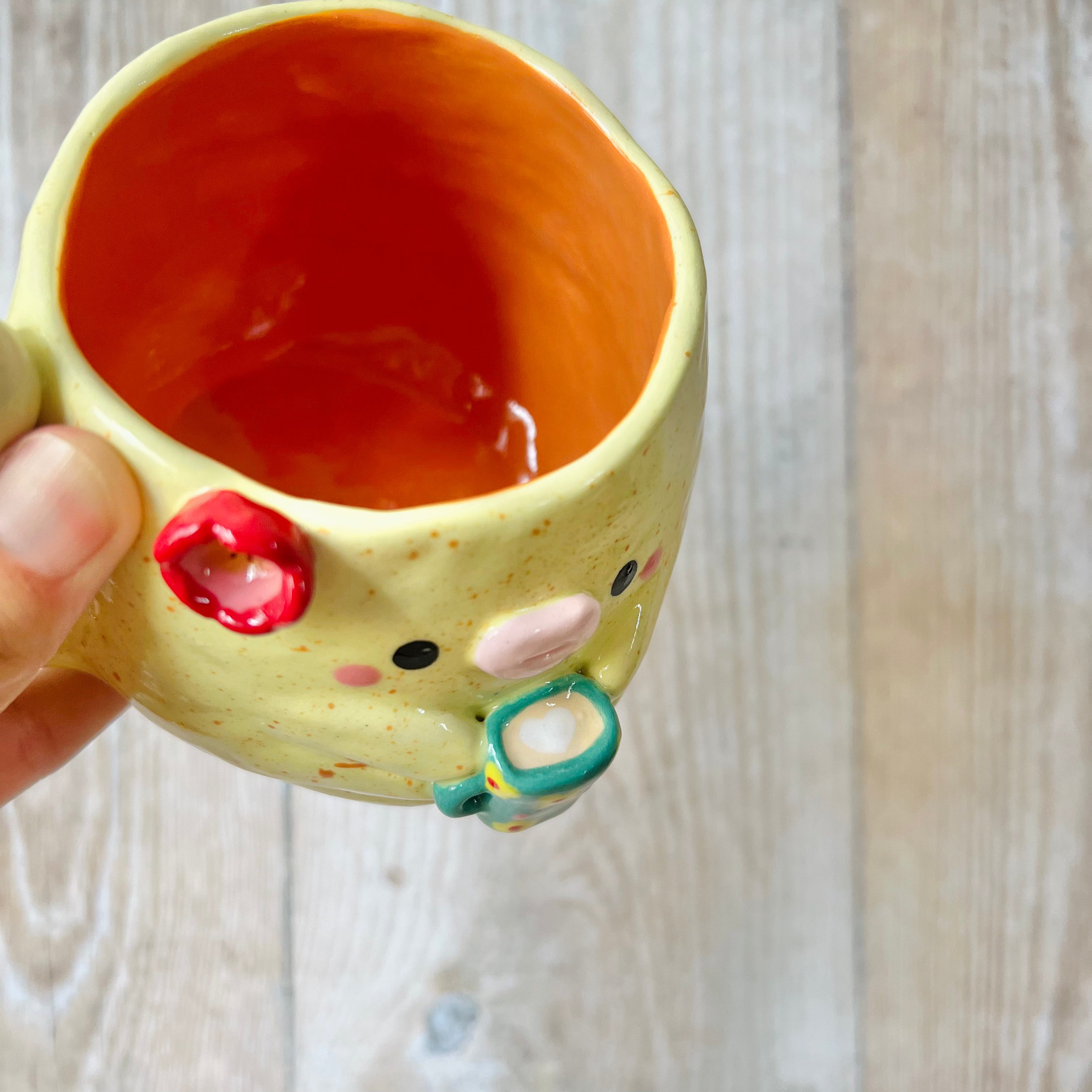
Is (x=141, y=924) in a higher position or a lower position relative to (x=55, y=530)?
lower

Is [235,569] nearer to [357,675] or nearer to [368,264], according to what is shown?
[357,675]

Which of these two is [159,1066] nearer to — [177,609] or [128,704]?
[128,704]

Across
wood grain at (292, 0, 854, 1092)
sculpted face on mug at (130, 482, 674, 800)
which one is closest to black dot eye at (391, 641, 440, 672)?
sculpted face on mug at (130, 482, 674, 800)

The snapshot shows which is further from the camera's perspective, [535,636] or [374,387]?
[374,387]

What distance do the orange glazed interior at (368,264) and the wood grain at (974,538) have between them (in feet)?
1.02

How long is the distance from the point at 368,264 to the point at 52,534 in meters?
0.32

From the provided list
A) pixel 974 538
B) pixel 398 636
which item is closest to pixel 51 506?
pixel 398 636

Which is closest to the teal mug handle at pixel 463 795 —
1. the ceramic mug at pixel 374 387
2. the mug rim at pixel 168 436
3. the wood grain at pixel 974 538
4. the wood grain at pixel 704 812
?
the ceramic mug at pixel 374 387

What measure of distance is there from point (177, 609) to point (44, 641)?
63 millimetres

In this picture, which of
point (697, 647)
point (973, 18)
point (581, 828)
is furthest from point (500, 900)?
point (973, 18)

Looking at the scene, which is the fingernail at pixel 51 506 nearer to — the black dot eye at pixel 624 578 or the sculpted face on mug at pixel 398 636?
the sculpted face on mug at pixel 398 636

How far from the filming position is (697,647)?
86cm

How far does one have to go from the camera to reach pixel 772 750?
2.81ft

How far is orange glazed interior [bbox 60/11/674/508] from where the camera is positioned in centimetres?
54
